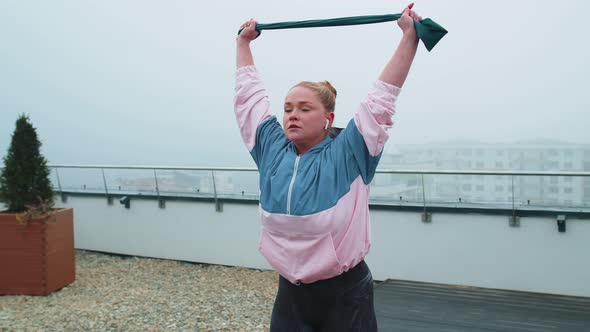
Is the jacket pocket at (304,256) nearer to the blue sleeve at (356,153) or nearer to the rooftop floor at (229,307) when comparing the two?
the blue sleeve at (356,153)

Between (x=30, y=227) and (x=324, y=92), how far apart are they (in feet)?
17.5

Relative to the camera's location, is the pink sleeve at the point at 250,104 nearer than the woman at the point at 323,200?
No

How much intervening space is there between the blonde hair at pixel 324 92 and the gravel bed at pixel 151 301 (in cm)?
332

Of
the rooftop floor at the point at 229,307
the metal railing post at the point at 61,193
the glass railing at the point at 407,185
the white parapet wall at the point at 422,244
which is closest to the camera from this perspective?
the rooftop floor at the point at 229,307

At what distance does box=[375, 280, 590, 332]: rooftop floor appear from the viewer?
3.91m

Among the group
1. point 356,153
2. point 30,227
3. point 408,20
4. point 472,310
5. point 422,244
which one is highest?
point 408,20

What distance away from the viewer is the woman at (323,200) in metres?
1.32


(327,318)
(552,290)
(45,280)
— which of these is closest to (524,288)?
(552,290)

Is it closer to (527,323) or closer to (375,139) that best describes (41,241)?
(527,323)

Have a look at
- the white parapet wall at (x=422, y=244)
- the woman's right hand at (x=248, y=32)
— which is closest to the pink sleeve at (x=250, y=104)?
the woman's right hand at (x=248, y=32)

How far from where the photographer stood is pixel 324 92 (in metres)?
1.47

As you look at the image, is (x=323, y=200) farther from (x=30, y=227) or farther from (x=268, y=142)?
(x=30, y=227)

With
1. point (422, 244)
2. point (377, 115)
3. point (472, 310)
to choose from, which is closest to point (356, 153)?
point (377, 115)

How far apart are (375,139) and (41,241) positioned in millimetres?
5507
